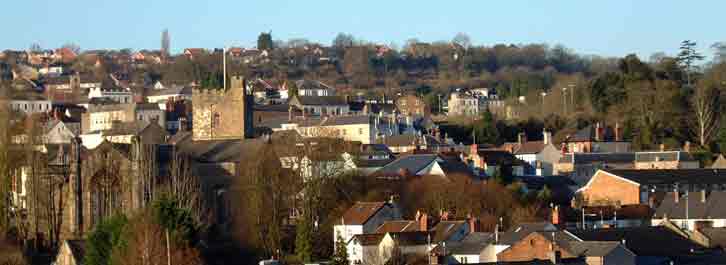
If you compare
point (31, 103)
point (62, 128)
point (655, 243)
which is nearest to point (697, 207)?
point (655, 243)

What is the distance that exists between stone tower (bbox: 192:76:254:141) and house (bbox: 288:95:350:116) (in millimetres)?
42734

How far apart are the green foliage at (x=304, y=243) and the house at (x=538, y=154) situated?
27401 mm

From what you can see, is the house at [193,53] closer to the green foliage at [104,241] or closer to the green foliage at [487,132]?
the green foliage at [487,132]

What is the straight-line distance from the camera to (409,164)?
7506 cm

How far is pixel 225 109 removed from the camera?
78312 millimetres

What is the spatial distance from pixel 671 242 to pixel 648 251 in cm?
→ 225

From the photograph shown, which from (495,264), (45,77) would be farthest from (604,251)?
(45,77)

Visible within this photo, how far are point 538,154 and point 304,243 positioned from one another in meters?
34.1

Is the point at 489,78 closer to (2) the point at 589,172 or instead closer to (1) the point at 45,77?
(1) the point at 45,77

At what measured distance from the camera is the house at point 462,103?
135m

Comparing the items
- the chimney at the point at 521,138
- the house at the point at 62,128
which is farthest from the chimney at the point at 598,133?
the house at the point at 62,128

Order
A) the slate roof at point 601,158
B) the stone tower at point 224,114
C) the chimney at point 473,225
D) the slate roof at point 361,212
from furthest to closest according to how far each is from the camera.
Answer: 1. the slate roof at point 601,158
2. the stone tower at point 224,114
3. the slate roof at point 361,212
4. the chimney at point 473,225

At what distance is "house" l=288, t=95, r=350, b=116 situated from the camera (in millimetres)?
124062

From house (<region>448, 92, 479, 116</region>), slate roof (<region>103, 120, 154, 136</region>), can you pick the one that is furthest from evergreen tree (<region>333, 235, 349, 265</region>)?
house (<region>448, 92, 479, 116</region>)
